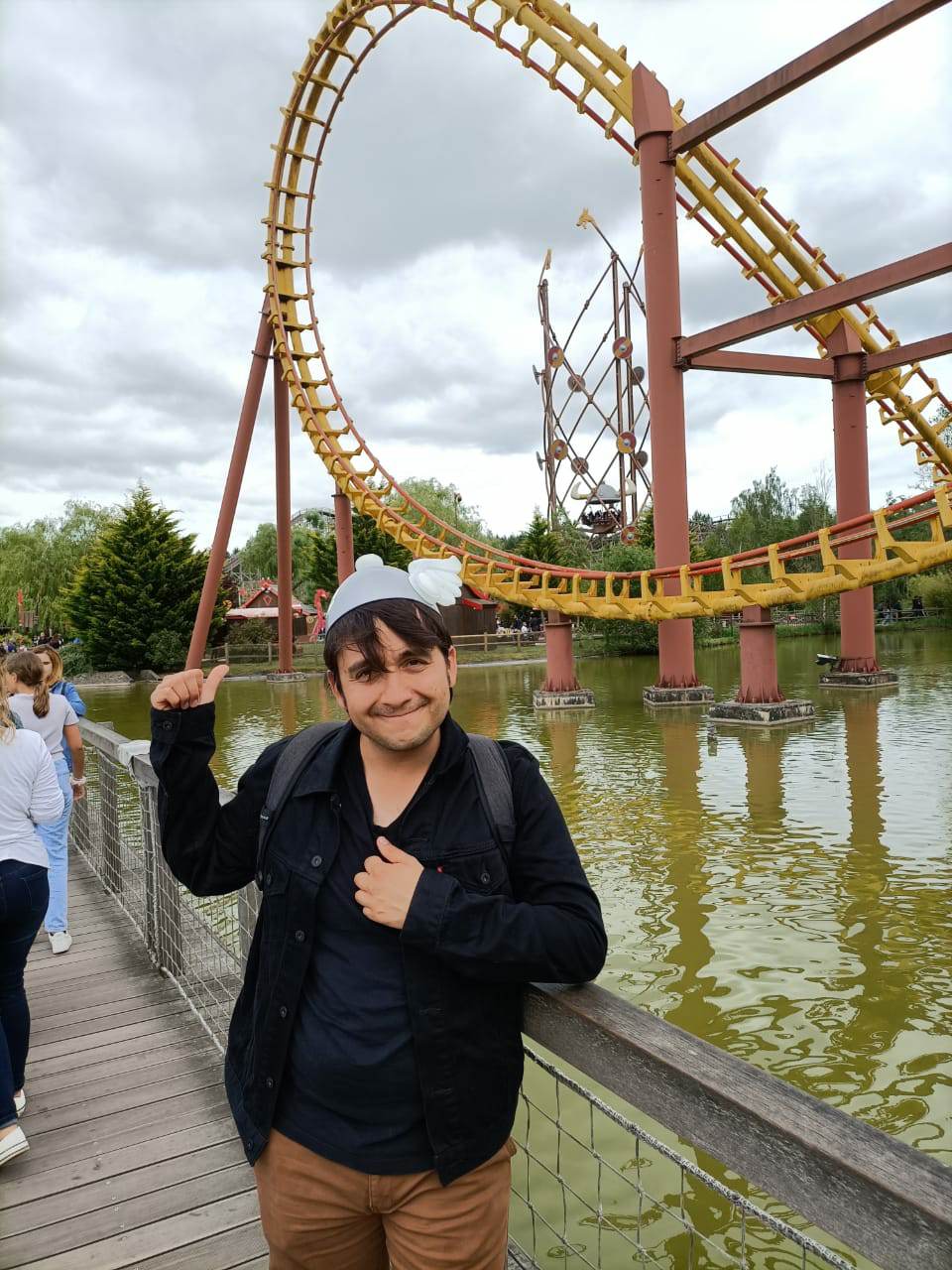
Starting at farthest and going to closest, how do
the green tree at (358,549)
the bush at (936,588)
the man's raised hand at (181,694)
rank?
1. the green tree at (358,549)
2. the bush at (936,588)
3. the man's raised hand at (181,694)

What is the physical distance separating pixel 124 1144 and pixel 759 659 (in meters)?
11.4

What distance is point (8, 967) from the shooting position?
8.69 feet

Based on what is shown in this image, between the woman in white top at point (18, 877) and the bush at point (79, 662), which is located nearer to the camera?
the woman in white top at point (18, 877)

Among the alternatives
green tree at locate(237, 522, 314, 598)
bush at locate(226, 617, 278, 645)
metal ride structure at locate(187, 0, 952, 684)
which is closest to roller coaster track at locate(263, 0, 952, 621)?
metal ride structure at locate(187, 0, 952, 684)

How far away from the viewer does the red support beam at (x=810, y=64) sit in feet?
33.1

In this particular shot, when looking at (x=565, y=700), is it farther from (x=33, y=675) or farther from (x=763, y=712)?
(x=33, y=675)

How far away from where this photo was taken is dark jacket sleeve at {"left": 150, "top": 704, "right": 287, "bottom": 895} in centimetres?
162

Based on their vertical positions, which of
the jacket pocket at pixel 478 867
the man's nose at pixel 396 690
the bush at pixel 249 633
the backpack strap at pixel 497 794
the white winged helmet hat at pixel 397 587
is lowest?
the jacket pocket at pixel 478 867

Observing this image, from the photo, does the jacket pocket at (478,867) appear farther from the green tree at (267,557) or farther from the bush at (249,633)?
the green tree at (267,557)

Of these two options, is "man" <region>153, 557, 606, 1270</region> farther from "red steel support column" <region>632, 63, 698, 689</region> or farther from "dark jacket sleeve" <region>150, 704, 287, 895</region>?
"red steel support column" <region>632, 63, 698, 689</region>

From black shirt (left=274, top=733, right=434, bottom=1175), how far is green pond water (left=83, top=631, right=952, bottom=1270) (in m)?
0.72

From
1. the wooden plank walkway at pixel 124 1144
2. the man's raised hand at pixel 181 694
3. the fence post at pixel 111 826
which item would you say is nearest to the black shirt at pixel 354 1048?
the man's raised hand at pixel 181 694

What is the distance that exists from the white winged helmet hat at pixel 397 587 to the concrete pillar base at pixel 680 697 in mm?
13518

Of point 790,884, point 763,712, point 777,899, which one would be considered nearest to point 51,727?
point 777,899
